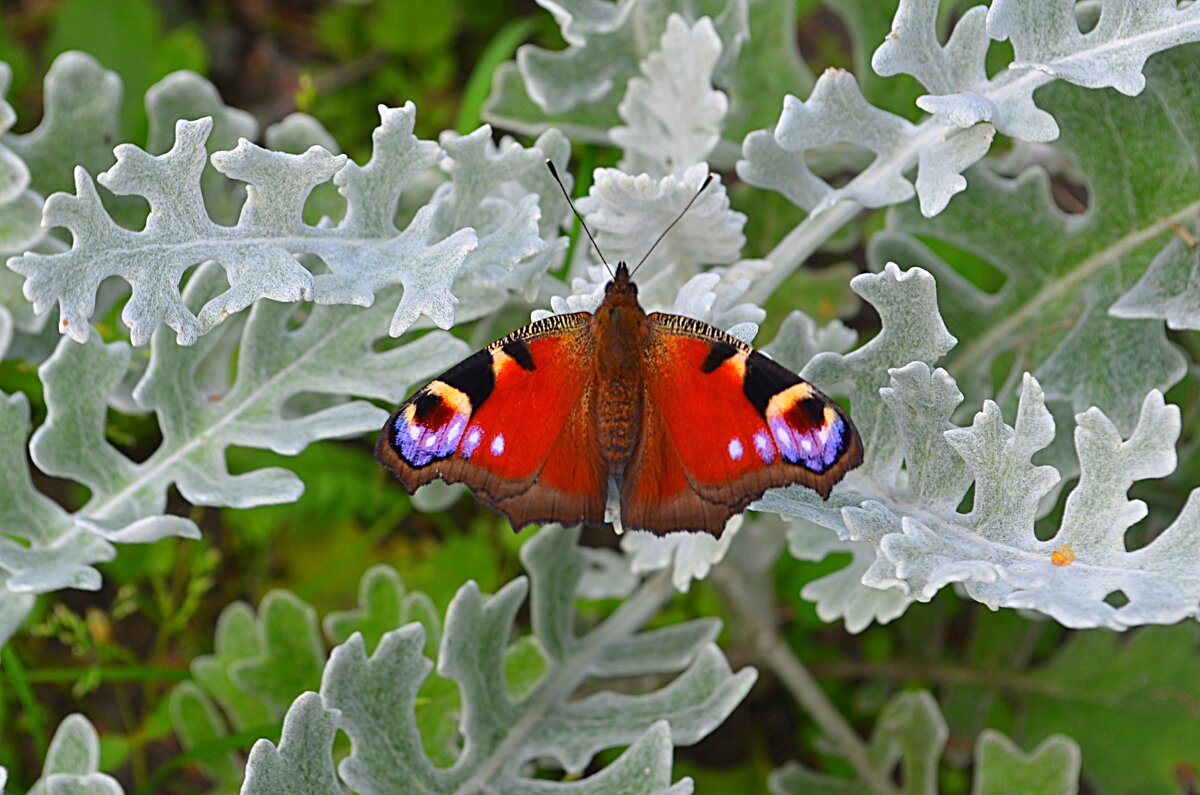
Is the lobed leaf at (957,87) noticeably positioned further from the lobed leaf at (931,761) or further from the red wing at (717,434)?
the lobed leaf at (931,761)

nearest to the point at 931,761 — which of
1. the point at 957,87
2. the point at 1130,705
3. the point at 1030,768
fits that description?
the point at 1030,768

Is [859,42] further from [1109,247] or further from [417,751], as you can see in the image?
[417,751]

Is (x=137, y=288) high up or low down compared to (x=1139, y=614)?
up

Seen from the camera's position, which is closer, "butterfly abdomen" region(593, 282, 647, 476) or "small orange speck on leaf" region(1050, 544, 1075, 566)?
"small orange speck on leaf" region(1050, 544, 1075, 566)

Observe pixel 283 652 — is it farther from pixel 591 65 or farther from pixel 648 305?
pixel 591 65

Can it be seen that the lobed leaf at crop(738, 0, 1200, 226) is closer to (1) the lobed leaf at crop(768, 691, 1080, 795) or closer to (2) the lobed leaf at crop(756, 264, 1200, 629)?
(2) the lobed leaf at crop(756, 264, 1200, 629)

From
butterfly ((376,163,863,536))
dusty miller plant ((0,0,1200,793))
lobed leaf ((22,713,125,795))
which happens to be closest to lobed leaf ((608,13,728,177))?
dusty miller plant ((0,0,1200,793))

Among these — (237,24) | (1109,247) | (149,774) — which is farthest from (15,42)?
(1109,247)
